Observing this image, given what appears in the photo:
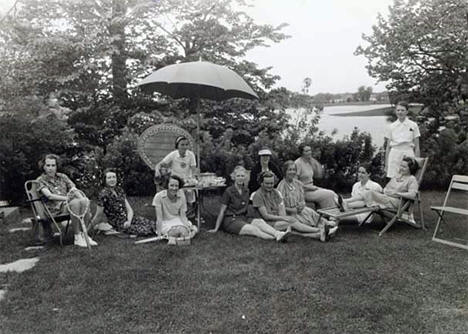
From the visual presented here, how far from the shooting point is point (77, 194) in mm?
5207

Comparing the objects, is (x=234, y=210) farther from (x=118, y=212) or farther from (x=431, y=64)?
(x=431, y=64)

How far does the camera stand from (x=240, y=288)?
12.4ft

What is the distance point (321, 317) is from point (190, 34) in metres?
9.38

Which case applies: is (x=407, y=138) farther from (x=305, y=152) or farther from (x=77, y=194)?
(x=77, y=194)

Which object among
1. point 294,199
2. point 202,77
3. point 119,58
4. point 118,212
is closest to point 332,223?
point 294,199

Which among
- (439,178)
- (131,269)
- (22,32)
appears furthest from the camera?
(22,32)

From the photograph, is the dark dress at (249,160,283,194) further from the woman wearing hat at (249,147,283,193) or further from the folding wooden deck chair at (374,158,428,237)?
the folding wooden deck chair at (374,158,428,237)

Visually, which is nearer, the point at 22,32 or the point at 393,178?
the point at 393,178

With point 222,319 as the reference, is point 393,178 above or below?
above

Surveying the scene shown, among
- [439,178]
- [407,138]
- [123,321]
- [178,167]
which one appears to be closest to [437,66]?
[439,178]

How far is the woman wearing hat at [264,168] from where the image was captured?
6488mm

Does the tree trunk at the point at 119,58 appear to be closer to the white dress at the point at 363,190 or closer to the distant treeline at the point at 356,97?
the distant treeline at the point at 356,97

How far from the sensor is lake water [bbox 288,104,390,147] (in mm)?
10727

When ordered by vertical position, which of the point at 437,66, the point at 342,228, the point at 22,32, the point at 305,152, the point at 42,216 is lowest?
the point at 342,228
